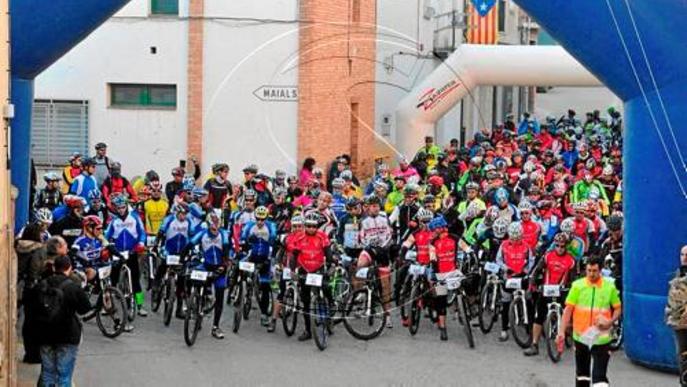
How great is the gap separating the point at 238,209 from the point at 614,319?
7253mm

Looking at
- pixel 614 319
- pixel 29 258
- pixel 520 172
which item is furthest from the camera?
pixel 520 172

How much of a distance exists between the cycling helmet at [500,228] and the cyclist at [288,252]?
2206mm

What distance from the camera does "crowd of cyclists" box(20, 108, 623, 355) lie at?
15.7 m

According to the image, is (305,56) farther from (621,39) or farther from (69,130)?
(621,39)

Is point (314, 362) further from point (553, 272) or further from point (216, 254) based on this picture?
point (553, 272)

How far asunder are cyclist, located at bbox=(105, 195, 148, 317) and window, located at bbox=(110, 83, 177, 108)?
959cm

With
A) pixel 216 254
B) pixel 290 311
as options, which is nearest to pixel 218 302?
pixel 216 254

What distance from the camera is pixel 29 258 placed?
44.4 feet

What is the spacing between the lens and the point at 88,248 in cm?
1561

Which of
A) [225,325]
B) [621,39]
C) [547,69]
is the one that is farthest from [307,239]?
[547,69]

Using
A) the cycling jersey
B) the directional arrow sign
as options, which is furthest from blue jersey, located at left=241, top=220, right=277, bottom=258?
the directional arrow sign

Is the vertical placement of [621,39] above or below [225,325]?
above

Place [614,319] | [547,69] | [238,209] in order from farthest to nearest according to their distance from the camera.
Result: [547,69], [238,209], [614,319]

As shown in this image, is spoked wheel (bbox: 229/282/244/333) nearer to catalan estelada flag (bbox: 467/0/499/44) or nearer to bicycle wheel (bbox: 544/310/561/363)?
bicycle wheel (bbox: 544/310/561/363)
